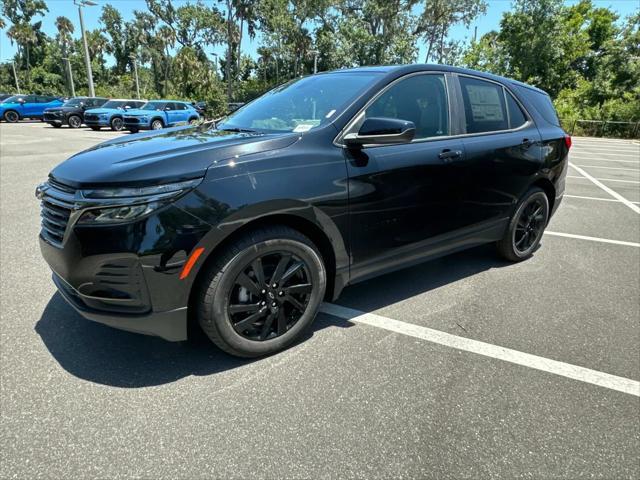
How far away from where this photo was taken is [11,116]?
1006 inches

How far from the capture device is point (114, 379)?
2301mm

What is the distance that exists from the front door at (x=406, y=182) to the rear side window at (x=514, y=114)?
0.93 meters

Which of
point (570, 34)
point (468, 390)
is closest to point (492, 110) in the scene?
point (468, 390)

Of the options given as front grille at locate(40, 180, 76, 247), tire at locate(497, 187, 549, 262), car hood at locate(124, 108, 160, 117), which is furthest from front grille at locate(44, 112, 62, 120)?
tire at locate(497, 187, 549, 262)

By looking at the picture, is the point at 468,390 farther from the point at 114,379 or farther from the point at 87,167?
the point at 87,167

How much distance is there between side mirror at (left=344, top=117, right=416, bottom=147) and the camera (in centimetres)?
250

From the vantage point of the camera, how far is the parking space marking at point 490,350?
2430mm

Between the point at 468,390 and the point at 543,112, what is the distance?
318cm

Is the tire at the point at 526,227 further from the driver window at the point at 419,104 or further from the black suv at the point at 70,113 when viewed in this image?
the black suv at the point at 70,113

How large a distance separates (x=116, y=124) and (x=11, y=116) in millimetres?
9536

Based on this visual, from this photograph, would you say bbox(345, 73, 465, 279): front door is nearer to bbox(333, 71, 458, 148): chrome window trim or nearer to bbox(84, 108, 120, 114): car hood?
bbox(333, 71, 458, 148): chrome window trim

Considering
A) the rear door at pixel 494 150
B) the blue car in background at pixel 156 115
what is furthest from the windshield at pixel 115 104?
the rear door at pixel 494 150

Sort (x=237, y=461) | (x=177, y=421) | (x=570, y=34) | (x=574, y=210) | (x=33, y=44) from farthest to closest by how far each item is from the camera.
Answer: (x=33, y=44), (x=570, y=34), (x=574, y=210), (x=177, y=421), (x=237, y=461)

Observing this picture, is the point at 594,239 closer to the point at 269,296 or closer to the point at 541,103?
the point at 541,103
